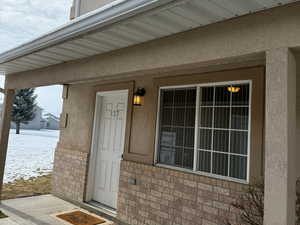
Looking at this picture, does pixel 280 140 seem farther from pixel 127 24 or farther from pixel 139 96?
pixel 139 96

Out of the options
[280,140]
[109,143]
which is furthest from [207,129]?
[109,143]

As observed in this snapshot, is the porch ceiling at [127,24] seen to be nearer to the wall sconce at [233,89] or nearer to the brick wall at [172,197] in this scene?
the wall sconce at [233,89]

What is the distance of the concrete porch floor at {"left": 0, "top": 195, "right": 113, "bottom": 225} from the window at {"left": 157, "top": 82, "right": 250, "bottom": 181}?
6.41ft

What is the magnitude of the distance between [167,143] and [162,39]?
193 centimetres

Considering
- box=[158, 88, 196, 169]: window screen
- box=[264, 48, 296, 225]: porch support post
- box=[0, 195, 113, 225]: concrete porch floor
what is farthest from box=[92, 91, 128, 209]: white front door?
box=[264, 48, 296, 225]: porch support post

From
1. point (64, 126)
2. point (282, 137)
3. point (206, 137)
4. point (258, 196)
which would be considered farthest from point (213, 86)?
point (64, 126)

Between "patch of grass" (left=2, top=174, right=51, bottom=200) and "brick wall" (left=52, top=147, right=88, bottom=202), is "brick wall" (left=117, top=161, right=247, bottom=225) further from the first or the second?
"patch of grass" (left=2, top=174, right=51, bottom=200)

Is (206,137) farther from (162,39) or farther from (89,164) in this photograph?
(89,164)

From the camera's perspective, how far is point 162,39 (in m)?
2.46

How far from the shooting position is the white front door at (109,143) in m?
4.69

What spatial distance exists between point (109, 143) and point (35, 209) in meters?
1.92

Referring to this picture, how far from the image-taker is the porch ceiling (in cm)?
186

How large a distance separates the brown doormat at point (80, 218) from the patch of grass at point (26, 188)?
5.51 feet

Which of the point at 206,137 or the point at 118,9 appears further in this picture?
the point at 206,137
